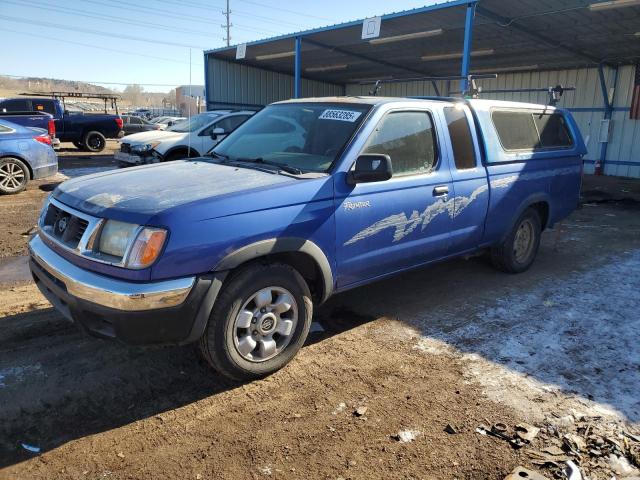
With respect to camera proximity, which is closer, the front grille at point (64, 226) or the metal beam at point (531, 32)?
the front grille at point (64, 226)

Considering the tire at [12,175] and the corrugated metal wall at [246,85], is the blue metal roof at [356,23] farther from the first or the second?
the tire at [12,175]

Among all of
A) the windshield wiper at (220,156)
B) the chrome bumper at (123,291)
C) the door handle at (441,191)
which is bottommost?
the chrome bumper at (123,291)

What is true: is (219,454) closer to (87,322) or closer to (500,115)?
(87,322)

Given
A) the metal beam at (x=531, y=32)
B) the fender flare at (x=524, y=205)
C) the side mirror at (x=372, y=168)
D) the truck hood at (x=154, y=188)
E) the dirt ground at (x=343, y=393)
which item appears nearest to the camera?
the dirt ground at (x=343, y=393)

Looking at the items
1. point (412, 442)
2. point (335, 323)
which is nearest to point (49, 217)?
point (335, 323)

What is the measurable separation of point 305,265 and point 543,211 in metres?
3.66

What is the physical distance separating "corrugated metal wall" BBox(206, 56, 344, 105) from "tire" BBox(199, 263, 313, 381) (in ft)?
57.9

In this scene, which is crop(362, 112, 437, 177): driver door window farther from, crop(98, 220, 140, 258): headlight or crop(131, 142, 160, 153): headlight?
crop(131, 142, 160, 153): headlight

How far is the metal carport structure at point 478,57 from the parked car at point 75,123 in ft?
14.8

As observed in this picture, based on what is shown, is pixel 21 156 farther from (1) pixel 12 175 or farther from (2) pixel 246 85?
(2) pixel 246 85

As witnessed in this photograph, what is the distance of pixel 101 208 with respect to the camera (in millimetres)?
2928

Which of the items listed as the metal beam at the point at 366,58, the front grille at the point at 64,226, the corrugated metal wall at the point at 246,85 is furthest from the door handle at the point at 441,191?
the corrugated metal wall at the point at 246,85

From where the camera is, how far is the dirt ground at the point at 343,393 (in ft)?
8.45

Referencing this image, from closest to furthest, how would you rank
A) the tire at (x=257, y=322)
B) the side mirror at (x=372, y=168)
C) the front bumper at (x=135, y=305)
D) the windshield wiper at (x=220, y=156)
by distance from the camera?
the front bumper at (x=135, y=305)
the tire at (x=257, y=322)
the side mirror at (x=372, y=168)
the windshield wiper at (x=220, y=156)
